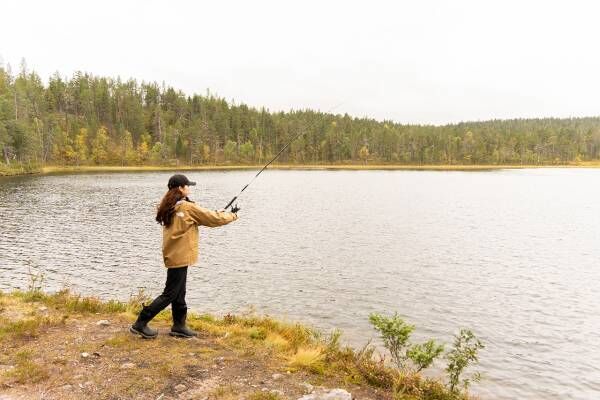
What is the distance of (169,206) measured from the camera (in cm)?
812

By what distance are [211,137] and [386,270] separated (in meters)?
153

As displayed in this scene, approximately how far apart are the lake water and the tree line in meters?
112

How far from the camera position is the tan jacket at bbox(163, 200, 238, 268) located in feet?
26.6

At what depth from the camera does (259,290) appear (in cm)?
1739

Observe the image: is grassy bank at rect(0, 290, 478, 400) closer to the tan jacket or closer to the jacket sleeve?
the tan jacket

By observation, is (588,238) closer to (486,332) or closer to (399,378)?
(486,332)

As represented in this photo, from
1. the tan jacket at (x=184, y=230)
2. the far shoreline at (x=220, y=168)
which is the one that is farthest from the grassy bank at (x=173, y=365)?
the far shoreline at (x=220, y=168)

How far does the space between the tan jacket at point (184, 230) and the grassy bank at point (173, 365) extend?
1.85 meters

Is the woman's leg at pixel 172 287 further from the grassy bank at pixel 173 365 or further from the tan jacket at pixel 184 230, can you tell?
the grassy bank at pixel 173 365

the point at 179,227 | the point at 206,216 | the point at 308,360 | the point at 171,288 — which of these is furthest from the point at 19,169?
the point at 308,360

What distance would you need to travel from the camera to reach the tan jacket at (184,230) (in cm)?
810

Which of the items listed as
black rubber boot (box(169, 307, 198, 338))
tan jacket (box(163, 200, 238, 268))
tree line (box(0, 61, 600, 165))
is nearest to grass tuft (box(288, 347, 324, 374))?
black rubber boot (box(169, 307, 198, 338))

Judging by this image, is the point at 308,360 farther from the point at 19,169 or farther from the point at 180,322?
the point at 19,169

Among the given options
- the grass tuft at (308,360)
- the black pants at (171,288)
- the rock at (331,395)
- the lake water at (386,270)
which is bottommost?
the lake water at (386,270)
